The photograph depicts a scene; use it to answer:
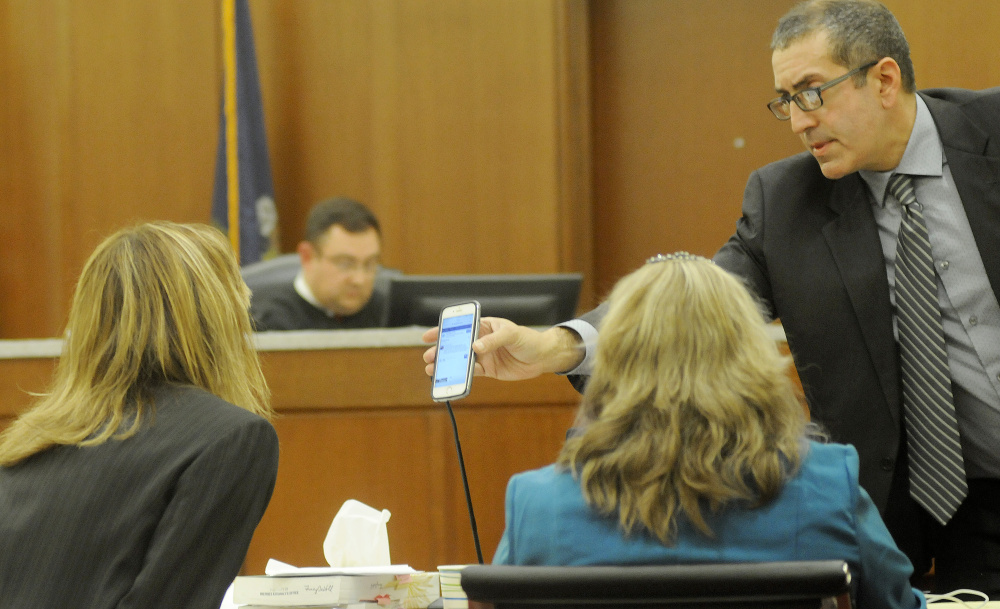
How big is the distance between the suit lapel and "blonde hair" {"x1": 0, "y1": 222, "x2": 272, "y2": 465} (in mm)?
1119

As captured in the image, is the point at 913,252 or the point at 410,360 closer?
the point at 913,252

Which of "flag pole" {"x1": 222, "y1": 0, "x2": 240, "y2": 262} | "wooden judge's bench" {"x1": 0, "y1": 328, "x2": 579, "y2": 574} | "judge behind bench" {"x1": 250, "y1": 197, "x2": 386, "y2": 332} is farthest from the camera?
"flag pole" {"x1": 222, "y1": 0, "x2": 240, "y2": 262}

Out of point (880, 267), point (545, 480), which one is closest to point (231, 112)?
point (880, 267)

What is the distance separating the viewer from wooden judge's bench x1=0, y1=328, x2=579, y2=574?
130 inches

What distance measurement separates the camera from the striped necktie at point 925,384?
1.83 metres

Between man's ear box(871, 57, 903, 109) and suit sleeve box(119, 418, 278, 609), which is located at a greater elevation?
man's ear box(871, 57, 903, 109)

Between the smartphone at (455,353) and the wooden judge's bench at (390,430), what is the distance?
1671mm

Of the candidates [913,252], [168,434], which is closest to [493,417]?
[913,252]

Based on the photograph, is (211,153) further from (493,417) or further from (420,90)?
(493,417)

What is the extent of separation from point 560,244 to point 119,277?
4.19m

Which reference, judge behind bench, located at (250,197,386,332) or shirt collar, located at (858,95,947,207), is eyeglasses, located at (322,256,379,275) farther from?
shirt collar, located at (858,95,947,207)

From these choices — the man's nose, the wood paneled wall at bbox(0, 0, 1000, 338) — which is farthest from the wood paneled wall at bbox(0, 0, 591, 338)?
the man's nose

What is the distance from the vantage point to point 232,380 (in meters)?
1.62

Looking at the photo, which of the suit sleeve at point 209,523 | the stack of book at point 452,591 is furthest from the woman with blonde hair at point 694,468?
the suit sleeve at point 209,523
